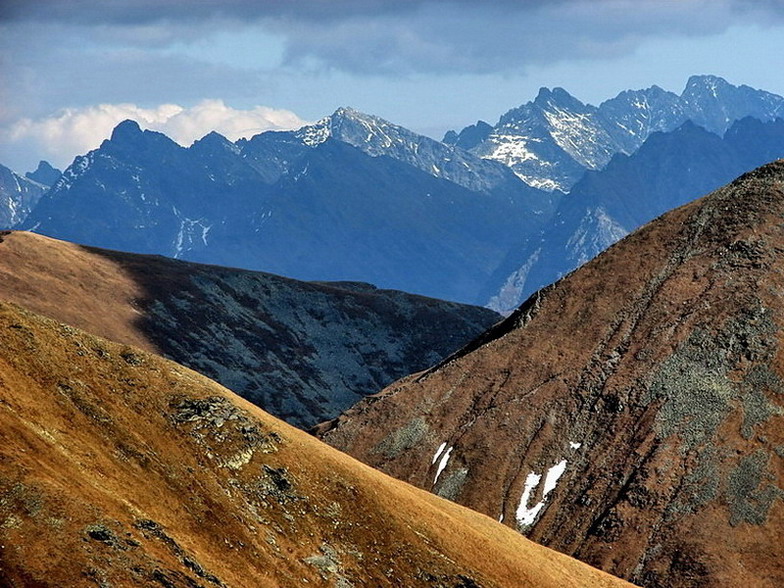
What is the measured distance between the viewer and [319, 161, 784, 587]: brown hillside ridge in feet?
384

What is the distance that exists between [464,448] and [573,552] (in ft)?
71.5

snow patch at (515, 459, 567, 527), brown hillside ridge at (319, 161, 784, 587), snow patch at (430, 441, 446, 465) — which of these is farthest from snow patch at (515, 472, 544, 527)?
snow patch at (430, 441, 446, 465)

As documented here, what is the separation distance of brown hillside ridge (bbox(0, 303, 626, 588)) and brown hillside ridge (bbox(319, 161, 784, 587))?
27664mm

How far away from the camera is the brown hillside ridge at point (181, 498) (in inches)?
2414

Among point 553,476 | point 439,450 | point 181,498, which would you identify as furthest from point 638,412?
point 181,498

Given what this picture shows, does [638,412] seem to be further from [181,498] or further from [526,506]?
[181,498]

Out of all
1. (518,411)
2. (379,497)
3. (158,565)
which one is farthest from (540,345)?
(158,565)

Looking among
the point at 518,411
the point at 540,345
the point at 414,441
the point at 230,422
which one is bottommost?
the point at 230,422

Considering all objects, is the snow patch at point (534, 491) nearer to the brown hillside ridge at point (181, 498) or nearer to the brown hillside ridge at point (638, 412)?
the brown hillside ridge at point (638, 412)

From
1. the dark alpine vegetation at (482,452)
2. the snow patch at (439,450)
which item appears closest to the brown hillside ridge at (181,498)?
the dark alpine vegetation at (482,452)

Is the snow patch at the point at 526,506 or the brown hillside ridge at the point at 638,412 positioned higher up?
the brown hillside ridge at the point at 638,412

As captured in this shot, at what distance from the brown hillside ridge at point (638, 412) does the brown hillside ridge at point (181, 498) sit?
90.8 feet

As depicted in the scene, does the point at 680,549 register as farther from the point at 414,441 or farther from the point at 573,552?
the point at 414,441

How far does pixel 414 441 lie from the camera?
466 ft
